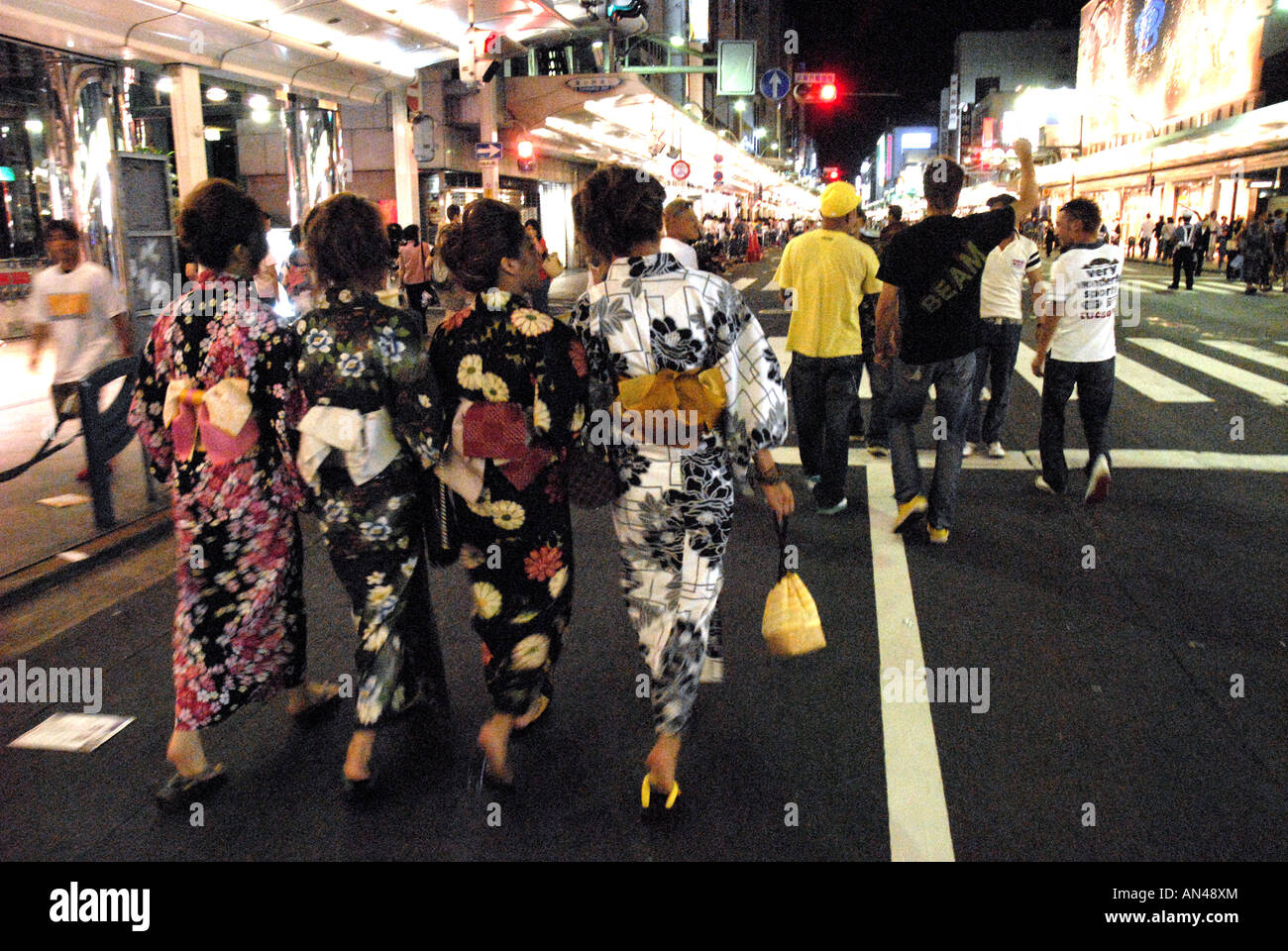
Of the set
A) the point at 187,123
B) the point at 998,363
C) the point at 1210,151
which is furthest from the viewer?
the point at 1210,151

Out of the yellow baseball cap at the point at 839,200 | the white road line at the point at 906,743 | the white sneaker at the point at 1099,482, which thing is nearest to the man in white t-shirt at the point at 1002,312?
the white sneaker at the point at 1099,482

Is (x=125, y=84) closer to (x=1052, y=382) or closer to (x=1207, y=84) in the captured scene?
(x=1052, y=382)

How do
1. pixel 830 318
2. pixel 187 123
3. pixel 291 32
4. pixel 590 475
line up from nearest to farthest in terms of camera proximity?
pixel 590 475, pixel 830 318, pixel 187 123, pixel 291 32

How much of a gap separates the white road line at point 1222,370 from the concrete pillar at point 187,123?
12.5 metres

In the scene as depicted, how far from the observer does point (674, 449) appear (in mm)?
2990

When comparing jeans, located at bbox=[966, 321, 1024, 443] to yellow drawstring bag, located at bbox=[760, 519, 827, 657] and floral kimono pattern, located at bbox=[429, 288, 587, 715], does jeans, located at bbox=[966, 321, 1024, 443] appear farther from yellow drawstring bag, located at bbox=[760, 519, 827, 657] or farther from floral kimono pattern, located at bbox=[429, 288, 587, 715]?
floral kimono pattern, located at bbox=[429, 288, 587, 715]

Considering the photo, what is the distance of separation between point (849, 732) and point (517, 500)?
1.54 m

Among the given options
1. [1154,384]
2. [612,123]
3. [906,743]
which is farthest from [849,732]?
[612,123]

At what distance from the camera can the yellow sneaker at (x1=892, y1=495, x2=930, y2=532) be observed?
563 cm

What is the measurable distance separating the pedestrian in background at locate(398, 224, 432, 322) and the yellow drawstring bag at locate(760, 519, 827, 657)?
1229cm

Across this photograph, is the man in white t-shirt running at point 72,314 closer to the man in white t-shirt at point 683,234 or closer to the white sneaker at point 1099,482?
the man in white t-shirt at point 683,234

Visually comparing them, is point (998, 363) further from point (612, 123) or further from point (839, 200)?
point (612, 123)

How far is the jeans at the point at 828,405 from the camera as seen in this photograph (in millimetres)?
6113
